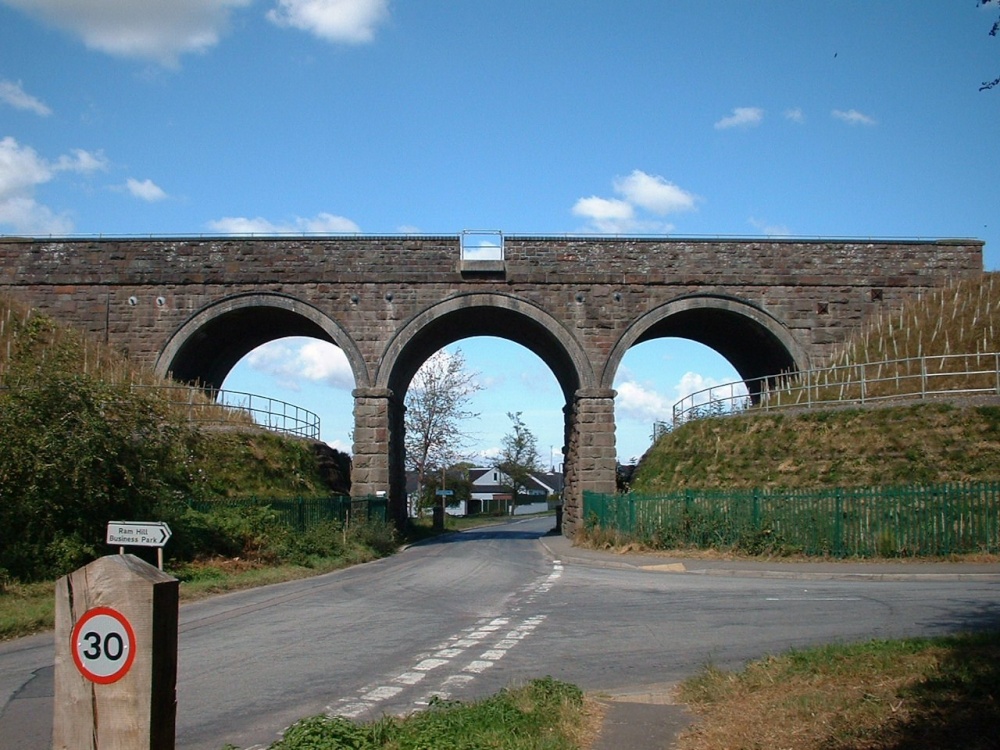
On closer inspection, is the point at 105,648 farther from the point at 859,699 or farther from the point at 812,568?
the point at 812,568

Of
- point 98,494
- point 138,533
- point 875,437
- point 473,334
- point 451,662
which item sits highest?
point 473,334

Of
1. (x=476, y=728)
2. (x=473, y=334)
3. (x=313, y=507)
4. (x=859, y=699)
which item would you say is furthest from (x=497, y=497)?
(x=476, y=728)

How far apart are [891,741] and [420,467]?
56.1 metres

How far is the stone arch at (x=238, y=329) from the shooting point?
30172 millimetres

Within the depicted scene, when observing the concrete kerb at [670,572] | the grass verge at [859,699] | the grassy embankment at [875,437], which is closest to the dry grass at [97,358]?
the concrete kerb at [670,572]

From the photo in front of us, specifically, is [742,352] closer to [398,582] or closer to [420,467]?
[398,582]

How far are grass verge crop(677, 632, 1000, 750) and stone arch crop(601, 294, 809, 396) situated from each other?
23.2 metres

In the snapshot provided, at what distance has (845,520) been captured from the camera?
20.2 meters

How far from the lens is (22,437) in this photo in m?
15.8

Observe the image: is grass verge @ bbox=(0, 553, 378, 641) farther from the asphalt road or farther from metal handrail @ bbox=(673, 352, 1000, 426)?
metal handrail @ bbox=(673, 352, 1000, 426)

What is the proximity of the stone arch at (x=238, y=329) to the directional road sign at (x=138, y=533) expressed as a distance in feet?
61.0

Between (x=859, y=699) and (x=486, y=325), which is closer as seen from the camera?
(x=859, y=699)

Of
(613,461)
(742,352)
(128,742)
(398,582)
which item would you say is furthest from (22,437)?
(742,352)

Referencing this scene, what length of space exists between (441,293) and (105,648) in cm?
2707
